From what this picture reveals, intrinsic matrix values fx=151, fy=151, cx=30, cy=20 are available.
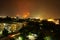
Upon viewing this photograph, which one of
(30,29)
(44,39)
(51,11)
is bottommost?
(44,39)

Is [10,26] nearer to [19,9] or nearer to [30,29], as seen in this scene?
[30,29]

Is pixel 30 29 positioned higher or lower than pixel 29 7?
lower

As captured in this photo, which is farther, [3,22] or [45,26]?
[3,22]

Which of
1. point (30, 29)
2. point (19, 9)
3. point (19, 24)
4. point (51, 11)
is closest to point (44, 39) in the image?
point (30, 29)

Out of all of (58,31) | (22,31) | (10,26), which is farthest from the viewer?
(10,26)

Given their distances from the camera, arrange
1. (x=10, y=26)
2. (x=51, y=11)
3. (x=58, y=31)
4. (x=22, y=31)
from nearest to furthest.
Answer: (x=22, y=31) → (x=58, y=31) → (x=10, y=26) → (x=51, y=11)

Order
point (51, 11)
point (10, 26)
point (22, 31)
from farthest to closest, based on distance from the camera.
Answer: point (51, 11) < point (10, 26) < point (22, 31)

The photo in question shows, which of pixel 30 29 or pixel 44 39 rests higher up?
pixel 30 29

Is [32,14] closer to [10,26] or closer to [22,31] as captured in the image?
[10,26]

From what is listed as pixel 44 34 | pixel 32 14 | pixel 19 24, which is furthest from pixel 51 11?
pixel 44 34
